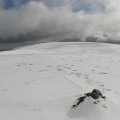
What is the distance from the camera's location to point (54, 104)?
35.6 ft

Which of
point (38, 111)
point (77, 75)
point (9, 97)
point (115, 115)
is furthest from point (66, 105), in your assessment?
point (77, 75)

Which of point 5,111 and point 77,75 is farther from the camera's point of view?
point 77,75

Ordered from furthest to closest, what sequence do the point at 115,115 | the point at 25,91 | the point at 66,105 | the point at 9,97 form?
the point at 25,91 < the point at 9,97 < the point at 66,105 < the point at 115,115

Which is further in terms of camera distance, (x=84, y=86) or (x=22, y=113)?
(x=84, y=86)

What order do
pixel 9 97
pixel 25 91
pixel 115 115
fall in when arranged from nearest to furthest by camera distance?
pixel 115 115 < pixel 9 97 < pixel 25 91

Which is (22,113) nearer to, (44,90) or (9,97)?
(9,97)

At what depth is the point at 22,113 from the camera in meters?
10.2

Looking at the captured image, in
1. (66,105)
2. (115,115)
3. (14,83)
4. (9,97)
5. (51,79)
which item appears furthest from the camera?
(51,79)

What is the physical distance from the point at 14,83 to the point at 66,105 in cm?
459

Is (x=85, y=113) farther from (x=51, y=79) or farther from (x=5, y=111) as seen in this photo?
(x=51, y=79)

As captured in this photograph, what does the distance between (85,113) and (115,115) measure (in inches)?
45.3

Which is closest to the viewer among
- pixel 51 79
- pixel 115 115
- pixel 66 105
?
pixel 115 115

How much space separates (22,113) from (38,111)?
63 centimetres

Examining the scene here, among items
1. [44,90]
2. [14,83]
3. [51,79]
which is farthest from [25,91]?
[51,79]
